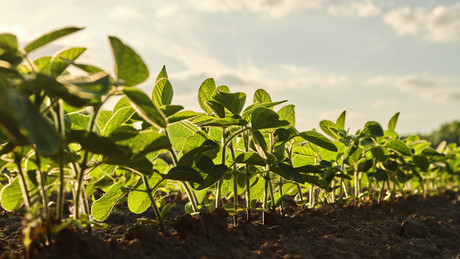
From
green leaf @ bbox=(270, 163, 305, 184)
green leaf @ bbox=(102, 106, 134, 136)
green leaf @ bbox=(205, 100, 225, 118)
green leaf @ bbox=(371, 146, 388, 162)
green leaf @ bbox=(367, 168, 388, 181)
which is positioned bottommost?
green leaf @ bbox=(367, 168, 388, 181)

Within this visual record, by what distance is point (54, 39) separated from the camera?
4.61 ft

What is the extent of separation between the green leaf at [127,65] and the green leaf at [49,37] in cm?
14

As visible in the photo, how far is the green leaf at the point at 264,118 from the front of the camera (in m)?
1.85

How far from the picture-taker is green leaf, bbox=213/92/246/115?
6.60ft

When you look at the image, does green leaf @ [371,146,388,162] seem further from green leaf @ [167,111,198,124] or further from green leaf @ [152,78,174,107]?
green leaf @ [152,78,174,107]

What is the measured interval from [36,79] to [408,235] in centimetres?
278

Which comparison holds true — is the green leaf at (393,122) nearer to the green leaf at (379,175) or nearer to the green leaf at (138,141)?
the green leaf at (379,175)

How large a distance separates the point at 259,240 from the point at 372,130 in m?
1.29

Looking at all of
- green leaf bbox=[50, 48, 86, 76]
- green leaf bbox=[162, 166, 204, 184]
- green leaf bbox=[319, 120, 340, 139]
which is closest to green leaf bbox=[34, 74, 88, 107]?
green leaf bbox=[50, 48, 86, 76]

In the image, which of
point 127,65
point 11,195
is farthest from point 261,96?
point 11,195

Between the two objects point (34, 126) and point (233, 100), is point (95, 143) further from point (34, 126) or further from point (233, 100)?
point (233, 100)

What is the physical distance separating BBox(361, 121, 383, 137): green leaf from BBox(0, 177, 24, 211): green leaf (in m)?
2.17

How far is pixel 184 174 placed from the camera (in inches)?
72.2

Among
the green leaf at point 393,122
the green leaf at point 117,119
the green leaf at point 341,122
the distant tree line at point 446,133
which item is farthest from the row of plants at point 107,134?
the distant tree line at point 446,133
